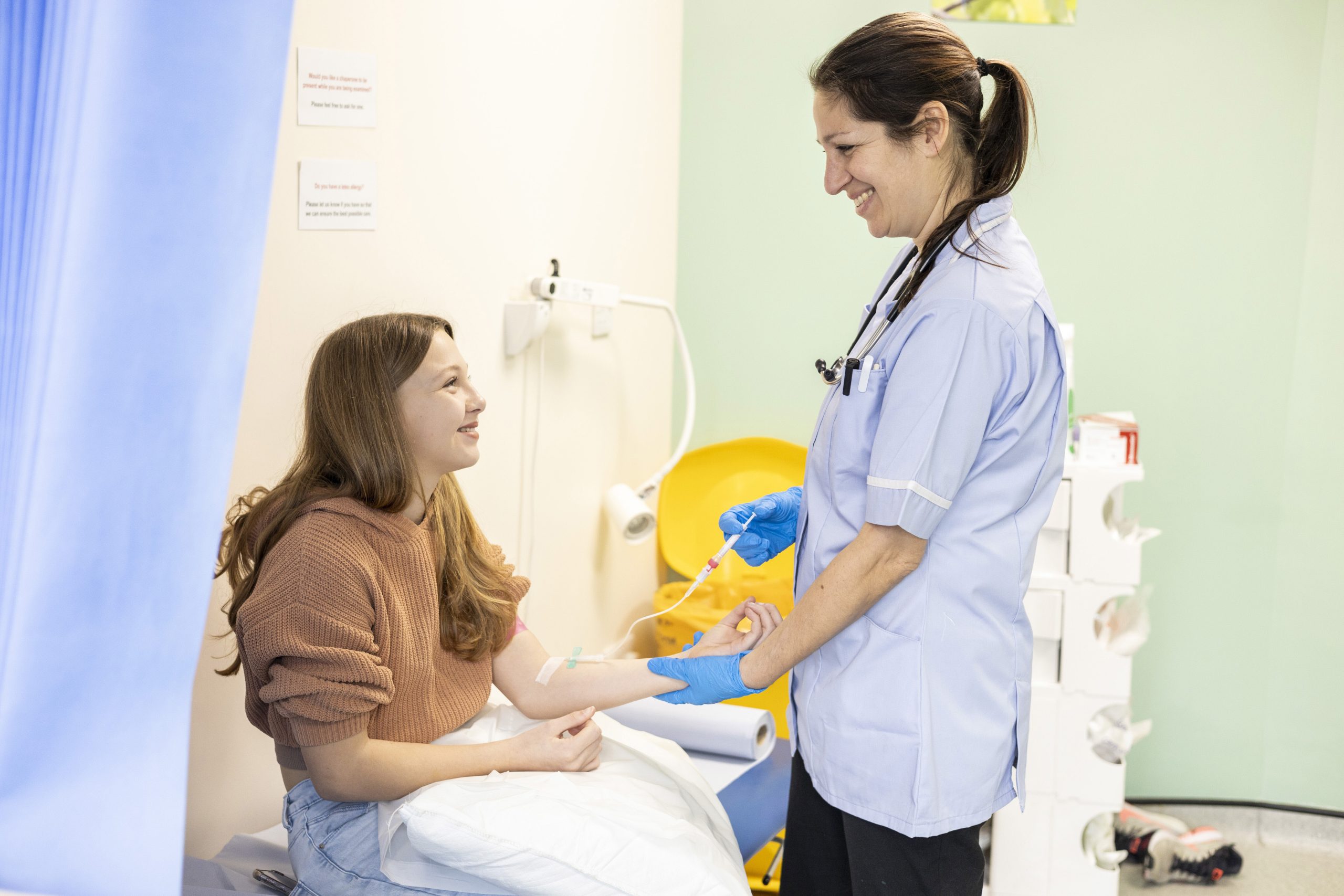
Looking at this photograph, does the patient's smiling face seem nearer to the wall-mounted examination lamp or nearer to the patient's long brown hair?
the patient's long brown hair

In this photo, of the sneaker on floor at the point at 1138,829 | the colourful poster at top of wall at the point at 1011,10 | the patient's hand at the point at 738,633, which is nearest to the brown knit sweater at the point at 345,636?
the patient's hand at the point at 738,633

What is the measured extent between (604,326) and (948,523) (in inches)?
53.6

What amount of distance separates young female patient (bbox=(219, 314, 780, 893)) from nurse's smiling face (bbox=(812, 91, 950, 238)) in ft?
1.72

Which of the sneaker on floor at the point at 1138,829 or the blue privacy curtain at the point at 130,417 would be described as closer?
the blue privacy curtain at the point at 130,417

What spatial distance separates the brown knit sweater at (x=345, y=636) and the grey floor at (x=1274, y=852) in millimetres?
1940

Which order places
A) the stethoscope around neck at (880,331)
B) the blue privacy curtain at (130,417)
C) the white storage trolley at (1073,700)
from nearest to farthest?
the blue privacy curtain at (130,417), the stethoscope around neck at (880,331), the white storage trolley at (1073,700)

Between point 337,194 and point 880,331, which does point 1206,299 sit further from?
point 337,194

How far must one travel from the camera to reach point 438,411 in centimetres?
127

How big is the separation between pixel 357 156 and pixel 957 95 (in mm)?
817

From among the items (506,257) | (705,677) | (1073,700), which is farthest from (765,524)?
(1073,700)

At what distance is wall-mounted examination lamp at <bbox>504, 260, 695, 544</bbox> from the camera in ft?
6.28

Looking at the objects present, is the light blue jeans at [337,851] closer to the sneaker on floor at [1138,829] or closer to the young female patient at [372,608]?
the young female patient at [372,608]

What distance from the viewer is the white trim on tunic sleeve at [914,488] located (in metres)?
1.06

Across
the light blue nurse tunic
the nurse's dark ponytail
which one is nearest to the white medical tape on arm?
the light blue nurse tunic
